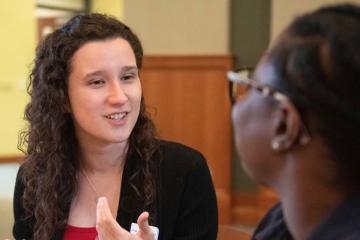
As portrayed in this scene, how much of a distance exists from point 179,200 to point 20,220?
523mm

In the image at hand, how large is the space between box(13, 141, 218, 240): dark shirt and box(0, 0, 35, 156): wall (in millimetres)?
2840

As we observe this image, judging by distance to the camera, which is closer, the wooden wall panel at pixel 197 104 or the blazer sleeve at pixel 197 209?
the blazer sleeve at pixel 197 209

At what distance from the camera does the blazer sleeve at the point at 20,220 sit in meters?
1.58

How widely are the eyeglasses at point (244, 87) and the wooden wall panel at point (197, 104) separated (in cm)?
272

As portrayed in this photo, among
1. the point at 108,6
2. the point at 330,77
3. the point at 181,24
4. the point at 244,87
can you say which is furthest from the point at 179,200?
the point at 108,6

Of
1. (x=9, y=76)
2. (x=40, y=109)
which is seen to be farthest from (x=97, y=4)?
(x=40, y=109)

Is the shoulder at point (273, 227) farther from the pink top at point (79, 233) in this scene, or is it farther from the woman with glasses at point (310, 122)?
the pink top at point (79, 233)

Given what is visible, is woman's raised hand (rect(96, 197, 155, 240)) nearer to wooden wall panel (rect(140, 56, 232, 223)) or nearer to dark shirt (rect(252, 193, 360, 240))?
dark shirt (rect(252, 193, 360, 240))

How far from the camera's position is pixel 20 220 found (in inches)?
62.4

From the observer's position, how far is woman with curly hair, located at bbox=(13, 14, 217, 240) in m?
1.42

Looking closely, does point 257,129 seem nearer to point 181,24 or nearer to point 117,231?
point 117,231

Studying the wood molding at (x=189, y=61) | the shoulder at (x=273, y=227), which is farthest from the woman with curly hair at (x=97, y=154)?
the wood molding at (x=189, y=61)

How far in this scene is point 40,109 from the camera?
1554 mm

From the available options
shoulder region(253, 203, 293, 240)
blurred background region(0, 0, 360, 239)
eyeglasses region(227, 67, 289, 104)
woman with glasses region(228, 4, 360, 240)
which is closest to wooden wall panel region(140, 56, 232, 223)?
blurred background region(0, 0, 360, 239)
